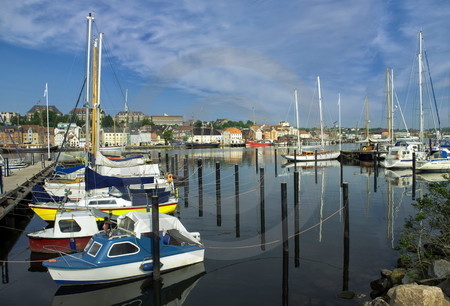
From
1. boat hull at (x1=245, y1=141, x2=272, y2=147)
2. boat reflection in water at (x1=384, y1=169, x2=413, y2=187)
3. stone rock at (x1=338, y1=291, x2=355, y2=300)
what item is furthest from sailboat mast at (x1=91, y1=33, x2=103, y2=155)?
boat hull at (x1=245, y1=141, x2=272, y2=147)

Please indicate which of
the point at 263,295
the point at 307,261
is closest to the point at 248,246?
the point at 307,261

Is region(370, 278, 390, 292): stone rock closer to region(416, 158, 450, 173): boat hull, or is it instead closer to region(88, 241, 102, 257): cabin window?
region(88, 241, 102, 257): cabin window

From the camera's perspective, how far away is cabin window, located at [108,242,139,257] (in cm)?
1406

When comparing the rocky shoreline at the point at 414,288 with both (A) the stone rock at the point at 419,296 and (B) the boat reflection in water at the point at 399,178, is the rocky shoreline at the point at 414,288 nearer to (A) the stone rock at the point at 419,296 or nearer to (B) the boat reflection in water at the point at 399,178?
(A) the stone rock at the point at 419,296

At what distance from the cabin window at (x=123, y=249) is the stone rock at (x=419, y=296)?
377 inches

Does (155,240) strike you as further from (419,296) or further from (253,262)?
(419,296)

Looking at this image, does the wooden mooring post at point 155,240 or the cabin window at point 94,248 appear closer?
the wooden mooring post at point 155,240

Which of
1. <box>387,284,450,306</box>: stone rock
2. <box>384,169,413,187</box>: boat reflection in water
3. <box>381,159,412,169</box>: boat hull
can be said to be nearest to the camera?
<box>387,284,450,306</box>: stone rock

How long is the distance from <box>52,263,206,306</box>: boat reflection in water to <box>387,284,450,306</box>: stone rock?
7.79 m

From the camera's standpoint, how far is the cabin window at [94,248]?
46.3ft

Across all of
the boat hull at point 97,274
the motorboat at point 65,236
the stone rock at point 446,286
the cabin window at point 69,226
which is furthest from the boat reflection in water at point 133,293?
the stone rock at point 446,286

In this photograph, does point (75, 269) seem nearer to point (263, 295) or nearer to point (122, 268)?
point (122, 268)

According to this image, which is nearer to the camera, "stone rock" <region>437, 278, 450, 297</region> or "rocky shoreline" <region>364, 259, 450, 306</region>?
"rocky shoreline" <region>364, 259, 450, 306</region>

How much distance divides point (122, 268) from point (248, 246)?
23.8ft
